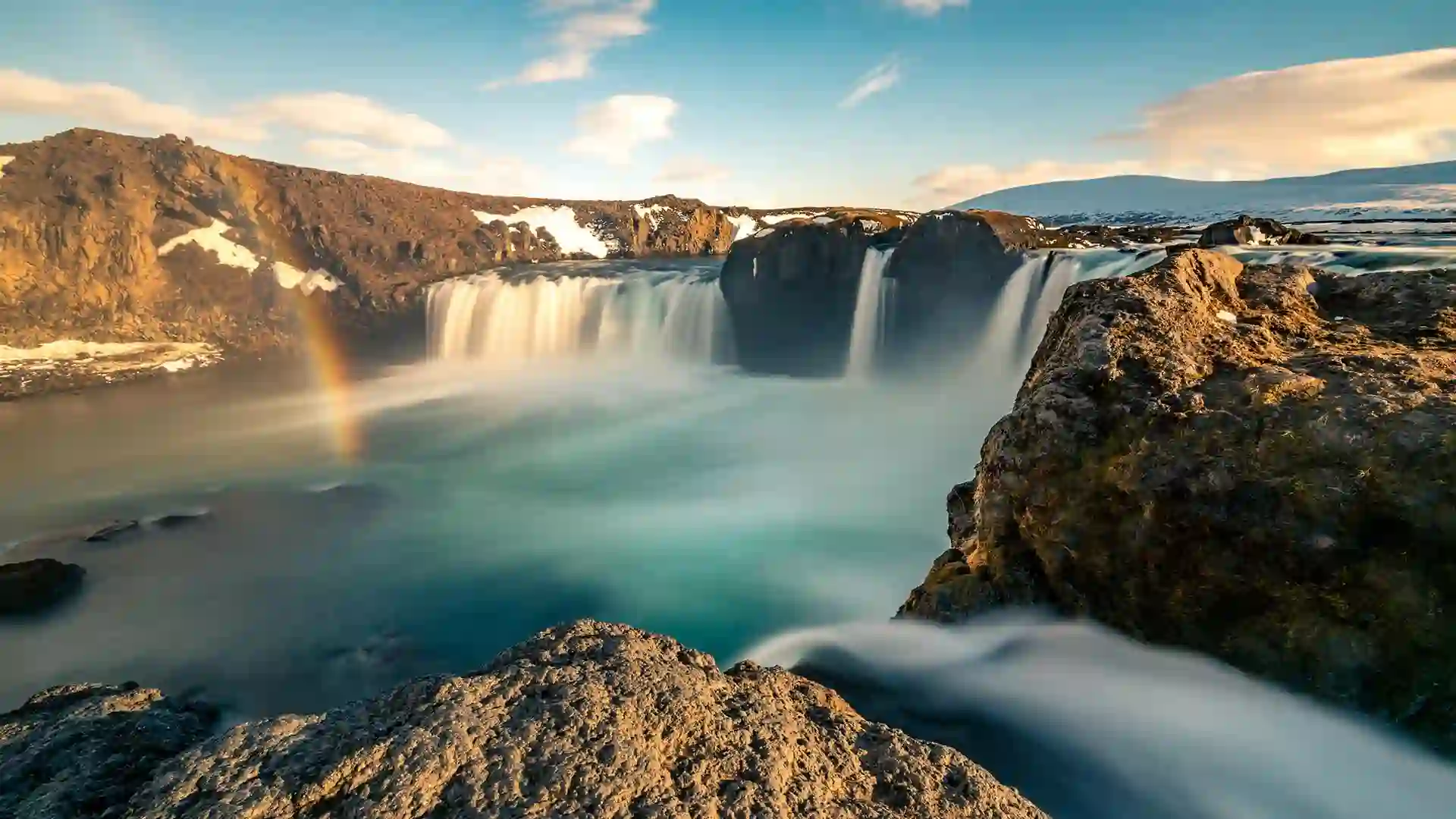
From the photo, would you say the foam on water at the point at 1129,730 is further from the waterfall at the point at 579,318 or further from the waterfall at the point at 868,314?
the waterfall at the point at 579,318

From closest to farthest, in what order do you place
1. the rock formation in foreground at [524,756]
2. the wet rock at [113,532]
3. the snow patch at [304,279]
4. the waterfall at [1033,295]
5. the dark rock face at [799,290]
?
the rock formation in foreground at [524,756]
the wet rock at [113,532]
the waterfall at [1033,295]
the dark rock face at [799,290]
the snow patch at [304,279]

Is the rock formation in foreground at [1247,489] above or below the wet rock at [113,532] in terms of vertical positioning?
above

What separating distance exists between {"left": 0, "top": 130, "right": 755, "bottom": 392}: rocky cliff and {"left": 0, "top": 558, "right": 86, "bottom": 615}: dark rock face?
2067cm

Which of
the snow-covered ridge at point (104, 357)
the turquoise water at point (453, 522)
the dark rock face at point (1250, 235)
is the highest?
the dark rock face at point (1250, 235)

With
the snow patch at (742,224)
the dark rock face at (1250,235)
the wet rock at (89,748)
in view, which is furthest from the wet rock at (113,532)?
the snow patch at (742,224)

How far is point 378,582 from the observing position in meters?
10.8

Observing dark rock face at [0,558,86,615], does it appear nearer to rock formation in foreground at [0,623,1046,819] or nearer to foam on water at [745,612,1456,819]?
rock formation in foreground at [0,623,1046,819]

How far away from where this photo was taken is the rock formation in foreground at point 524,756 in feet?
5.45

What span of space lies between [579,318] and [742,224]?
35165mm

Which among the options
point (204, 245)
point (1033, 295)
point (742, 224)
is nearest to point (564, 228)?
point (742, 224)

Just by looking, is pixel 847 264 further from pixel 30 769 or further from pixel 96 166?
pixel 96 166

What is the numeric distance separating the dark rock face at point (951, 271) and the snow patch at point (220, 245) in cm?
3264

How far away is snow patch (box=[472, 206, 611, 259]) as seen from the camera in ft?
161

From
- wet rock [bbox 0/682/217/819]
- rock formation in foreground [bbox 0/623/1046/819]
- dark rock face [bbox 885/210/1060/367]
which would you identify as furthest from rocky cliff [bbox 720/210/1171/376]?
wet rock [bbox 0/682/217/819]
